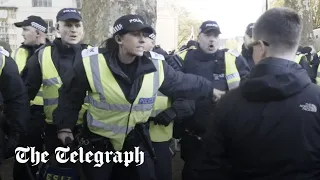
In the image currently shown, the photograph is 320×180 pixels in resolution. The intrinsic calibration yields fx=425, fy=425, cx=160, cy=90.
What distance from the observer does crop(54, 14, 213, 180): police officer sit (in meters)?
3.41

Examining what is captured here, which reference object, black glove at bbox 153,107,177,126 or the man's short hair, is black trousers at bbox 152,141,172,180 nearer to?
black glove at bbox 153,107,177,126

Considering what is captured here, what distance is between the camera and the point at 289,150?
204cm

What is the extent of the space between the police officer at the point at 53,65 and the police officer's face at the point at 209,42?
4.73 ft

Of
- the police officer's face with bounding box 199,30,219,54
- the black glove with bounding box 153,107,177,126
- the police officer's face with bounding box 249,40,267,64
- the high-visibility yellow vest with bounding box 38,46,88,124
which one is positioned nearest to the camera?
the police officer's face with bounding box 249,40,267,64

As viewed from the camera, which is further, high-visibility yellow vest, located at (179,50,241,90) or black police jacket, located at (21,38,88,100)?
high-visibility yellow vest, located at (179,50,241,90)

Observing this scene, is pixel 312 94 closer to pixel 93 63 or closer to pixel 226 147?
pixel 226 147

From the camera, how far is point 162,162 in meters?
4.05

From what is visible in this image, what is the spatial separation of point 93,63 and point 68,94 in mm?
416

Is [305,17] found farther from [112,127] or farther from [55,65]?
[112,127]

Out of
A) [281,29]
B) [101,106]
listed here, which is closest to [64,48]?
[101,106]

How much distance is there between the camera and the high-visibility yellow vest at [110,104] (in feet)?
11.1

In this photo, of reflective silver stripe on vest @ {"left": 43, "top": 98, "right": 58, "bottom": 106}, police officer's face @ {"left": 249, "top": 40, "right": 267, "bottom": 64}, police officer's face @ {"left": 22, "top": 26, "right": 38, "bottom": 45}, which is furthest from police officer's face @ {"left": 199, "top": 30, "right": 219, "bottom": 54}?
police officer's face @ {"left": 249, "top": 40, "right": 267, "bottom": 64}

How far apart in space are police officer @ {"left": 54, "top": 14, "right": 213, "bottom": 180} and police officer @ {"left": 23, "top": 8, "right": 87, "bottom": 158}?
39.0 inches

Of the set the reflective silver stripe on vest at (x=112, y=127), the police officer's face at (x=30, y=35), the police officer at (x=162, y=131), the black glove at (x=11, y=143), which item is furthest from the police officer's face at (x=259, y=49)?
the police officer's face at (x=30, y=35)
